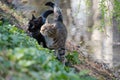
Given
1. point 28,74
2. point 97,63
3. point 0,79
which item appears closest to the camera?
point 28,74

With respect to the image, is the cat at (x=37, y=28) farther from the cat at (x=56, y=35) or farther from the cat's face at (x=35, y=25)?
the cat at (x=56, y=35)

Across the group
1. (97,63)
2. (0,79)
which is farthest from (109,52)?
(0,79)

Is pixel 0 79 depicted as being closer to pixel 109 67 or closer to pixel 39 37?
pixel 39 37

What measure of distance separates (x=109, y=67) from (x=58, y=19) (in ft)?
14.7

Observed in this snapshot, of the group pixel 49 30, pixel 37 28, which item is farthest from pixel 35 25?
pixel 49 30

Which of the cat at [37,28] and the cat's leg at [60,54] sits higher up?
the cat at [37,28]

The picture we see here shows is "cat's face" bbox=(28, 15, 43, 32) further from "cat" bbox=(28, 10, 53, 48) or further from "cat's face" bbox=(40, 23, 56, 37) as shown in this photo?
"cat's face" bbox=(40, 23, 56, 37)

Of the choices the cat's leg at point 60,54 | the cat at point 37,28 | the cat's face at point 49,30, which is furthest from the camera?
the cat at point 37,28

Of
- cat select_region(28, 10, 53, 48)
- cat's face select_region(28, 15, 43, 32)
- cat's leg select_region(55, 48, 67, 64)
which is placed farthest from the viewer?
cat's face select_region(28, 15, 43, 32)

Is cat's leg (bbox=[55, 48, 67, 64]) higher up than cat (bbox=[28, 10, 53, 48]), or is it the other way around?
cat (bbox=[28, 10, 53, 48])

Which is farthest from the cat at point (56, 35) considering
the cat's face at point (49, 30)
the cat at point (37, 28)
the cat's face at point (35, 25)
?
the cat's face at point (35, 25)

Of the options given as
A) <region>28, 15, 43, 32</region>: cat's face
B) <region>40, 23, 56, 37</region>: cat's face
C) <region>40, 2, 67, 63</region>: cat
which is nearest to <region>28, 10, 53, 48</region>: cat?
<region>28, 15, 43, 32</region>: cat's face

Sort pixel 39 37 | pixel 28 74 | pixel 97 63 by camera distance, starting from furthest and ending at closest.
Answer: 1. pixel 97 63
2. pixel 39 37
3. pixel 28 74

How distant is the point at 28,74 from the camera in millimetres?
2664
